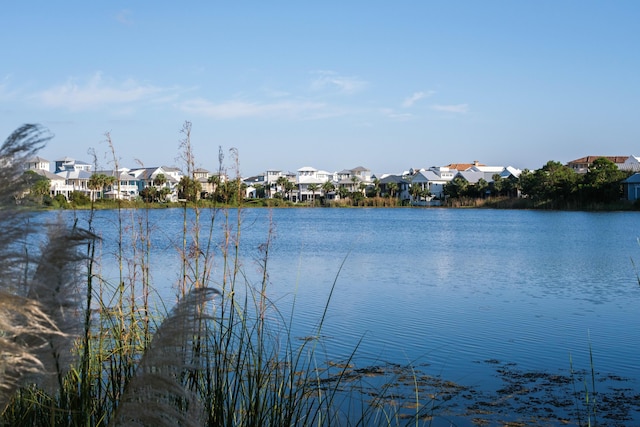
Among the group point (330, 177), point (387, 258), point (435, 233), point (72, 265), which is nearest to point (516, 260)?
point (387, 258)

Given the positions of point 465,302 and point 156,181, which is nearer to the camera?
point 465,302

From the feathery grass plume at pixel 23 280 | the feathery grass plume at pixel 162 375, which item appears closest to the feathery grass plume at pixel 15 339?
the feathery grass plume at pixel 23 280

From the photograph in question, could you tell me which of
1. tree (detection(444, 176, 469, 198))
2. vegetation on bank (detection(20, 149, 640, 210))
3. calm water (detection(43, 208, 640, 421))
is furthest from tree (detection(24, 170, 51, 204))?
tree (detection(444, 176, 469, 198))

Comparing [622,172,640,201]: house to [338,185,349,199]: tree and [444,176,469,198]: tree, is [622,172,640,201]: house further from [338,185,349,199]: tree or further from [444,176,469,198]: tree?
[338,185,349,199]: tree

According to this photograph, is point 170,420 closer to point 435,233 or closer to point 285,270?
point 285,270

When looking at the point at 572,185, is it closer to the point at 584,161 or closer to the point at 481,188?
the point at 481,188

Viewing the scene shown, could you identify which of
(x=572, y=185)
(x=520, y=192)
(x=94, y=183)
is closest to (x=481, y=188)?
(x=520, y=192)

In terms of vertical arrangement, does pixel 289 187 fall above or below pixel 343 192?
above

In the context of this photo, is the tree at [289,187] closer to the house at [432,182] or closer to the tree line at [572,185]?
the house at [432,182]

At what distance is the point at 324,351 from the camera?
8.58m

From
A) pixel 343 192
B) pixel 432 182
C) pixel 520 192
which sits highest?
pixel 432 182

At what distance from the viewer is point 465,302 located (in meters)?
13.8

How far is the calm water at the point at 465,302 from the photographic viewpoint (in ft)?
29.4

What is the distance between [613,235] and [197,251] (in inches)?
1231
